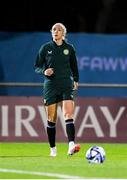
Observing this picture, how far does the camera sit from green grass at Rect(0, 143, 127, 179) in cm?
1173

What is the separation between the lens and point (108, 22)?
2598 centimetres

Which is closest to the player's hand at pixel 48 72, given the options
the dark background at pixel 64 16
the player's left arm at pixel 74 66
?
the player's left arm at pixel 74 66

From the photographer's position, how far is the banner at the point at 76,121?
18.7 metres

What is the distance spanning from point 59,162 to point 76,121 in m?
5.44

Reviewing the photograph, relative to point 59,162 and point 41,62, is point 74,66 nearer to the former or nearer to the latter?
point 41,62

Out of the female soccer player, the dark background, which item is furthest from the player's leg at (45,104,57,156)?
the dark background

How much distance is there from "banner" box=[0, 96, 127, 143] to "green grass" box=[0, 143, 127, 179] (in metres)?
0.88

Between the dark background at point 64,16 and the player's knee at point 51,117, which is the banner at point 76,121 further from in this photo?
the dark background at point 64,16

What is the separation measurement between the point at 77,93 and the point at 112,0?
616 centimetres

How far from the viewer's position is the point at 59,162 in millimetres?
13273

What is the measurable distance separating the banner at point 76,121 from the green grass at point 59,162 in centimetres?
88

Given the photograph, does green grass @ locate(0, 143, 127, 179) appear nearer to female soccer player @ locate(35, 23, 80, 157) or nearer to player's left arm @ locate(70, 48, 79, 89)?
female soccer player @ locate(35, 23, 80, 157)

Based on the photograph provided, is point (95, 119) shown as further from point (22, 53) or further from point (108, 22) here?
point (108, 22)

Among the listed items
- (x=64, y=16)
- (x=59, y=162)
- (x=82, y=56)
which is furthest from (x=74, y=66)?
(x=64, y=16)
